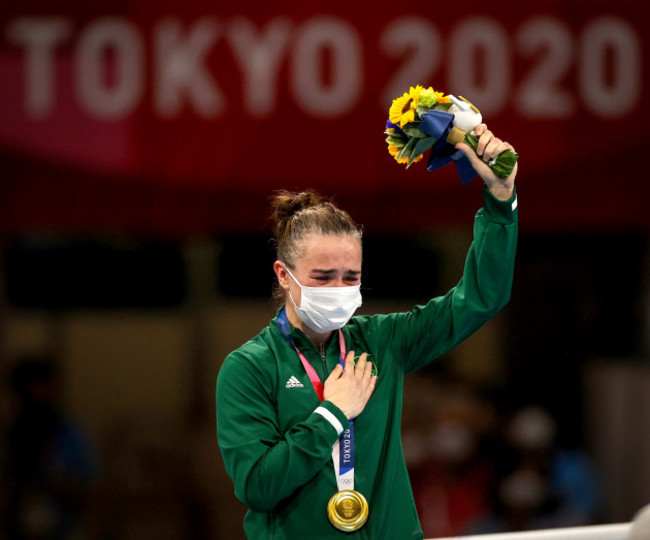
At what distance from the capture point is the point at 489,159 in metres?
2.08

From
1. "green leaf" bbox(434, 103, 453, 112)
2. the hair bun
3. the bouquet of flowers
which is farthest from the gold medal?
"green leaf" bbox(434, 103, 453, 112)

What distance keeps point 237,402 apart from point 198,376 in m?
3.57

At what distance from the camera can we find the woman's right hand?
2016 millimetres

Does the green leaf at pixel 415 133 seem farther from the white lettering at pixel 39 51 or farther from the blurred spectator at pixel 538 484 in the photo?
the blurred spectator at pixel 538 484

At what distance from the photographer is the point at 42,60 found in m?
5.27

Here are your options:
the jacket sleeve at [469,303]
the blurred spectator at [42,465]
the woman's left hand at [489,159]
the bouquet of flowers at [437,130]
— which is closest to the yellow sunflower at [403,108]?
the bouquet of flowers at [437,130]

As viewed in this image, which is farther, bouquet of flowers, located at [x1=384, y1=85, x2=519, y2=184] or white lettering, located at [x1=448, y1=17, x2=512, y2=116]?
white lettering, located at [x1=448, y1=17, x2=512, y2=116]

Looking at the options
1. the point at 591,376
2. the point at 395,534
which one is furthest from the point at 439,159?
the point at 591,376

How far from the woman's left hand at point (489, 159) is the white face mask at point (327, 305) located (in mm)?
395

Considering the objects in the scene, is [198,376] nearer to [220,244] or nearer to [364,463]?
[220,244]

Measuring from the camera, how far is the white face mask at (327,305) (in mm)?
2090

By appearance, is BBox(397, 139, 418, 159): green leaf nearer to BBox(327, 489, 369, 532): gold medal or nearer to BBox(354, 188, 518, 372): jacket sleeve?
Result: BBox(354, 188, 518, 372): jacket sleeve

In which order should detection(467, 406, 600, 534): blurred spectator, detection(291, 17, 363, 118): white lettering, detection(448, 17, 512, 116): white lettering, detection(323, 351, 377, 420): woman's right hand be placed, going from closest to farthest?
detection(323, 351, 377, 420): woman's right hand
detection(291, 17, 363, 118): white lettering
detection(448, 17, 512, 116): white lettering
detection(467, 406, 600, 534): blurred spectator

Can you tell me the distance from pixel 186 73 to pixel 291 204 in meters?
3.39
